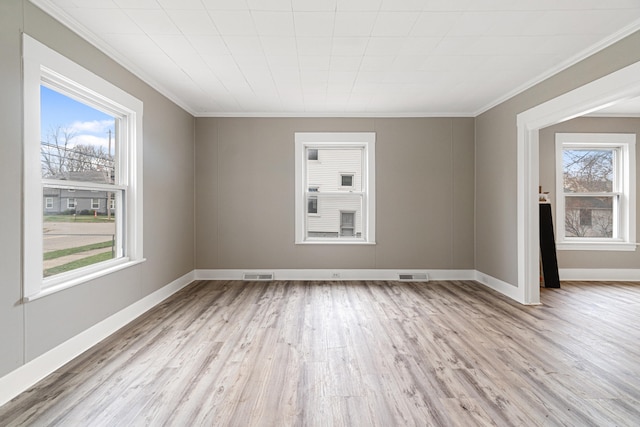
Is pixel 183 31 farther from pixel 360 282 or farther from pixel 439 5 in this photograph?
pixel 360 282

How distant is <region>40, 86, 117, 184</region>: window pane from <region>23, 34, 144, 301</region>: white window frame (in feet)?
0.29

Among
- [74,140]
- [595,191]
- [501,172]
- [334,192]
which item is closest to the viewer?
[74,140]

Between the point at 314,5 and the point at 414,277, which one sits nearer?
the point at 314,5

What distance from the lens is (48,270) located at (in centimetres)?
261

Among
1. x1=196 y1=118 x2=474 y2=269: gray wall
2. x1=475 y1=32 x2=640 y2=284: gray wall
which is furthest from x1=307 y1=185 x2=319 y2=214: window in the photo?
x1=475 y1=32 x2=640 y2=284: gray wall

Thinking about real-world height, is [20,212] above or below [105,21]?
below

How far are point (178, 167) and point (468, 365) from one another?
4.21 m

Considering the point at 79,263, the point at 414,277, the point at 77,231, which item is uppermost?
the point at 77,231

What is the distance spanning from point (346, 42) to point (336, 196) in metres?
2.91

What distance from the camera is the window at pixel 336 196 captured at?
5566 mm

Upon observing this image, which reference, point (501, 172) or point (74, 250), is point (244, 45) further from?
point (501, 172)

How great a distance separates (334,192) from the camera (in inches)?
223

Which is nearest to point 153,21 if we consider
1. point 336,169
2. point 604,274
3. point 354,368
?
point 354,368

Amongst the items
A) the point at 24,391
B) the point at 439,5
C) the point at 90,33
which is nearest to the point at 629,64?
the point at 439,5
